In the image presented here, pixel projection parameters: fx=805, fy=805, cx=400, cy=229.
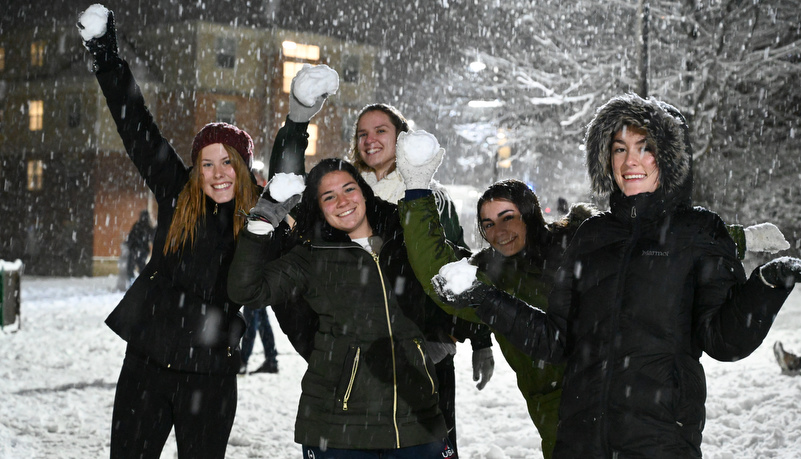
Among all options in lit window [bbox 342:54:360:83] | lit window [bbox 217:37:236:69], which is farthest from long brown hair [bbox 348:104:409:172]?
lit window [bbox 342:54:360:83]

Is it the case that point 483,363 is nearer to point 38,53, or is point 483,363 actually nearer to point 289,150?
point 289,150

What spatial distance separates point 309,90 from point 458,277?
57.5 inches

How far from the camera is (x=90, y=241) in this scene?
32969 mm

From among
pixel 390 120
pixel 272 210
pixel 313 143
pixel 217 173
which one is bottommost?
pixel 272 210

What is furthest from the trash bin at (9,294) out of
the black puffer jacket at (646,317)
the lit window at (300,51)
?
the lit window at (300,51)

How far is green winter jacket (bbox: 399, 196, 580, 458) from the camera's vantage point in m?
3.35

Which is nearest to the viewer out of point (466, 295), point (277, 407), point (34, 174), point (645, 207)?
point (645, 207)

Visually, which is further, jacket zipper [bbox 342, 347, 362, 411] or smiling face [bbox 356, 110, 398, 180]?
smiling face [bbox 356, 110, 398, 180]

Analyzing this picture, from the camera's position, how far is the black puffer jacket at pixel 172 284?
3684 millimetres

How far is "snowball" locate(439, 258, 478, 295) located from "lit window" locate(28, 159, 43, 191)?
117 ft

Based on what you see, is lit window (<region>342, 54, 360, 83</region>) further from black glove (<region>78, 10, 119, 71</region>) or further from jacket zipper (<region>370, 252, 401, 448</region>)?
jacket zipper (<region>370, 252, 401, 448</region>)

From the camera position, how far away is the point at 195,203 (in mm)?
3785

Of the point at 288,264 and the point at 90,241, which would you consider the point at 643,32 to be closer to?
the point at 288,264

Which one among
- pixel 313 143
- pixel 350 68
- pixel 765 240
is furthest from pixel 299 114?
pixel 350 68
